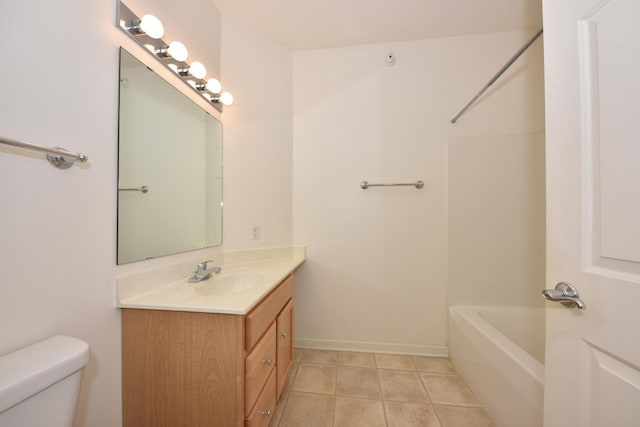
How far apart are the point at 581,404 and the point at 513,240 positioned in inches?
54.0

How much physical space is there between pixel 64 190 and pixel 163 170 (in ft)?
1.43

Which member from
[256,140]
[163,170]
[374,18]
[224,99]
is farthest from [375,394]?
[374,18]

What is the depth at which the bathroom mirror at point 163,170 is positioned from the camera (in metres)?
0.91

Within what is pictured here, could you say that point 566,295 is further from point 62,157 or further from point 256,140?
point 256,140

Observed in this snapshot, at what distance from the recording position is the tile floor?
3.94ft

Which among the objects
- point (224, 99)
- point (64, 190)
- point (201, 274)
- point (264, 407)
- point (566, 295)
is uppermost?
point (224, 99)

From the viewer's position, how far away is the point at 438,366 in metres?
1.64

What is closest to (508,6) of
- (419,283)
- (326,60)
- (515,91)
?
(515,91)

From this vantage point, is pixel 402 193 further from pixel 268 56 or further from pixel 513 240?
pixel 268 56

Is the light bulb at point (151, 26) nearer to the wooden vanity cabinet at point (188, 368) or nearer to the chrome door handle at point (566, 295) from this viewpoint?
the wooden vanity cabinet at point (188, 368)

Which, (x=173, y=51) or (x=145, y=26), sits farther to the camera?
(x=173, y=51)

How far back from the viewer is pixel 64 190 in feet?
2.30

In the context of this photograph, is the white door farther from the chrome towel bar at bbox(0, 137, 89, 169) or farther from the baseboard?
the chrome towel bar at bbox(0, 137, 89, 169)

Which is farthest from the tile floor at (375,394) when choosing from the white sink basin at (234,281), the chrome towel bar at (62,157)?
the chrome towel bar at (62,157)
